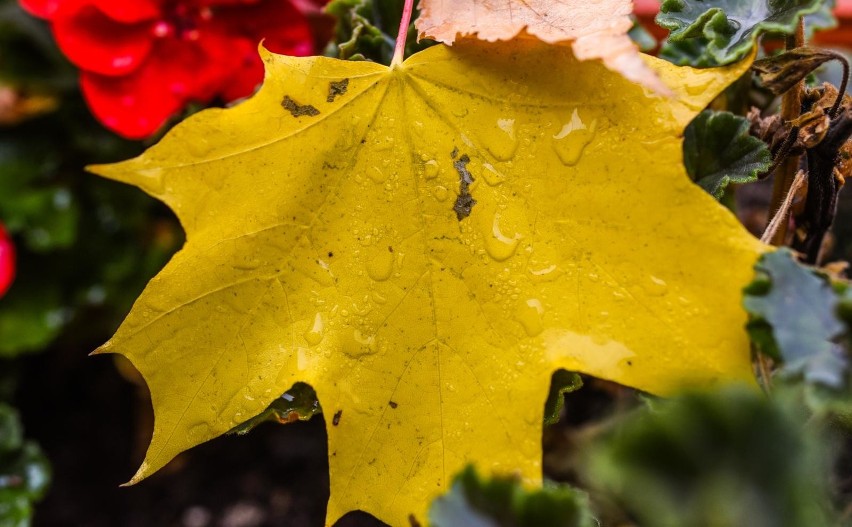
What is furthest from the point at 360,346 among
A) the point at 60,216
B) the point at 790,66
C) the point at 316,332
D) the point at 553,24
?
the point at 60,216

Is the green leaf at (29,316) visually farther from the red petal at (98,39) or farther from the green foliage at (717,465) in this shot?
the green foliage at (717,465)

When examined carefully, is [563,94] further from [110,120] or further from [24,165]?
[24,165]

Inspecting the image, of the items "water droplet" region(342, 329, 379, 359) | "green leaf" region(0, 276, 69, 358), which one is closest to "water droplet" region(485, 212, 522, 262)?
"water droplet" region(342, 329, 379, 359)

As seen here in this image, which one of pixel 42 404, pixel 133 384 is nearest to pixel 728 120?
pixel 133 384

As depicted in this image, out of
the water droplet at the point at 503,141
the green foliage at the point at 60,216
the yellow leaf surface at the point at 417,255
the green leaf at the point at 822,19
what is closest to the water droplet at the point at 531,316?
the yellow leaf surface at the point at 417,255

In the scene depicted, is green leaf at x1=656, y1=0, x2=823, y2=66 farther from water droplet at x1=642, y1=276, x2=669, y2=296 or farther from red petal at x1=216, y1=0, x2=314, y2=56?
red petal at x1=216, y1=0, x2=314, y2=56

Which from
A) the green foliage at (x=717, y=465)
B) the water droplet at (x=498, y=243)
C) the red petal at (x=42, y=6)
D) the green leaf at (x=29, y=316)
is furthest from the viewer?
the green leaf at (x=29, y=316)
